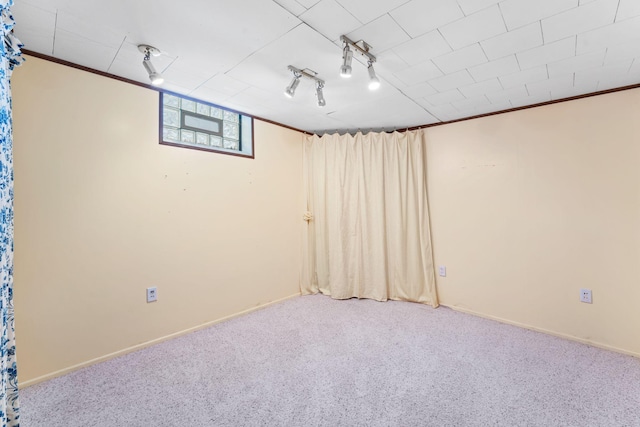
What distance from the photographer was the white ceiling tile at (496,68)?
6.00ft

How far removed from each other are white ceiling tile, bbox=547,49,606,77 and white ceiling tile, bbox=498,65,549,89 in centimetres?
4

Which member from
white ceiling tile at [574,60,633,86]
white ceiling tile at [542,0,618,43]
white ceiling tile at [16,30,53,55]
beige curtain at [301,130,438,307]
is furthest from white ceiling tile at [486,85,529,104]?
white ceiling tile at [16,30,53,55]

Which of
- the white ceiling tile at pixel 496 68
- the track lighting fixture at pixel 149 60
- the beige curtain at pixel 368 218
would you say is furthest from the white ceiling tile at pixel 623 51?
the track lighting fixture at pixel 149 60

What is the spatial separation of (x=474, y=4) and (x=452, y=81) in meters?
0.83

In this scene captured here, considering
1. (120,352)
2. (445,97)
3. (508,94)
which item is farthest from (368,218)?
(120,352)

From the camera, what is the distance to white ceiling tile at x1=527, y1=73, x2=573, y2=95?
6.68 feet

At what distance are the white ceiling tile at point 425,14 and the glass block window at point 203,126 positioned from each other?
1907mm

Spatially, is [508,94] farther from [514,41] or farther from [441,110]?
[514,41]

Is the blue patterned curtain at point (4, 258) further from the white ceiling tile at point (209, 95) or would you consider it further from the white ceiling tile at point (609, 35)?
the white ceiling tile at point (609, 35)

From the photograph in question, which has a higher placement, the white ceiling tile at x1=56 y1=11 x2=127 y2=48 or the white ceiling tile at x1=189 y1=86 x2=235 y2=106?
the white ceiling tile at x1=189 y1=86 x2=235 y2=106

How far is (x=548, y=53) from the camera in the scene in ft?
5.68

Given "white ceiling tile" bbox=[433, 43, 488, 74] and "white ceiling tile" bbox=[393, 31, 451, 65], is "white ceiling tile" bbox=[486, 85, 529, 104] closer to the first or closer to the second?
"white ceiling tile" bbox=[433, 43, 488, 74]

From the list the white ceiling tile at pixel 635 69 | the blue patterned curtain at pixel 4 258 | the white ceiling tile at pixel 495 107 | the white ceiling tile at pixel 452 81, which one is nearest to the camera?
the blue patterned curtain at pixel 4 258

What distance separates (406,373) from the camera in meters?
1.85
